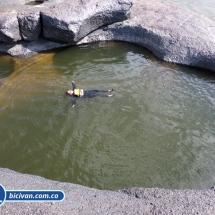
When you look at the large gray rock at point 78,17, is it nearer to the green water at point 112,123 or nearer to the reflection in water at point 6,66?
the green water at point 112,123

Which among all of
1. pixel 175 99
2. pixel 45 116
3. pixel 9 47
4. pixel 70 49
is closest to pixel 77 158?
pixel 45 116

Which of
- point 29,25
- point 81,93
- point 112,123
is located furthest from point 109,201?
point 29,25

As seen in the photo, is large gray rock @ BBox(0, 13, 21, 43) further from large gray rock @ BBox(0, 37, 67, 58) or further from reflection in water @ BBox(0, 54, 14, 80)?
reflection in water @ BBox(0, 54, 14, 80)

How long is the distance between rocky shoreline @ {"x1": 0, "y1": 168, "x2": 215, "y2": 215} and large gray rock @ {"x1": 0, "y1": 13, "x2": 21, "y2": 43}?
5.05 m

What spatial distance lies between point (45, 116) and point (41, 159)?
1198 mm

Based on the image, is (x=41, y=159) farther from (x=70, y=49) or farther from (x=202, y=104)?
(x=70, y=49)

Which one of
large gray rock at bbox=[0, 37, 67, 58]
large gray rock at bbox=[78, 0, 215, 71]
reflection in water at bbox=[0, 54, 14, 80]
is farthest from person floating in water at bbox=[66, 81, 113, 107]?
large gray rock at bbox=[0, 37, 67, 58]

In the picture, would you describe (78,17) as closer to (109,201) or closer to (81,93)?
(81,93)

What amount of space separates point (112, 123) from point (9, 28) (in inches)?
170

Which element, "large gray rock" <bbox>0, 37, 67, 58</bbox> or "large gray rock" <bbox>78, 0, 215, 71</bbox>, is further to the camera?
"large gray rock" <bbox>0, 37, 67, 58</bbox>

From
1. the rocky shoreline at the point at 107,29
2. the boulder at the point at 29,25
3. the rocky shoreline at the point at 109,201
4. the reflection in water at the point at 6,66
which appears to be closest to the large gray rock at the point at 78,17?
the rocky shoreline at the point at 107,29

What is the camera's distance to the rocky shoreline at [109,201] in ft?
9.23

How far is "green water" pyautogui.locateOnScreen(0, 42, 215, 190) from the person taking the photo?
13.4 feet

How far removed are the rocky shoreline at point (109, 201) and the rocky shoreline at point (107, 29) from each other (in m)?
4.54
